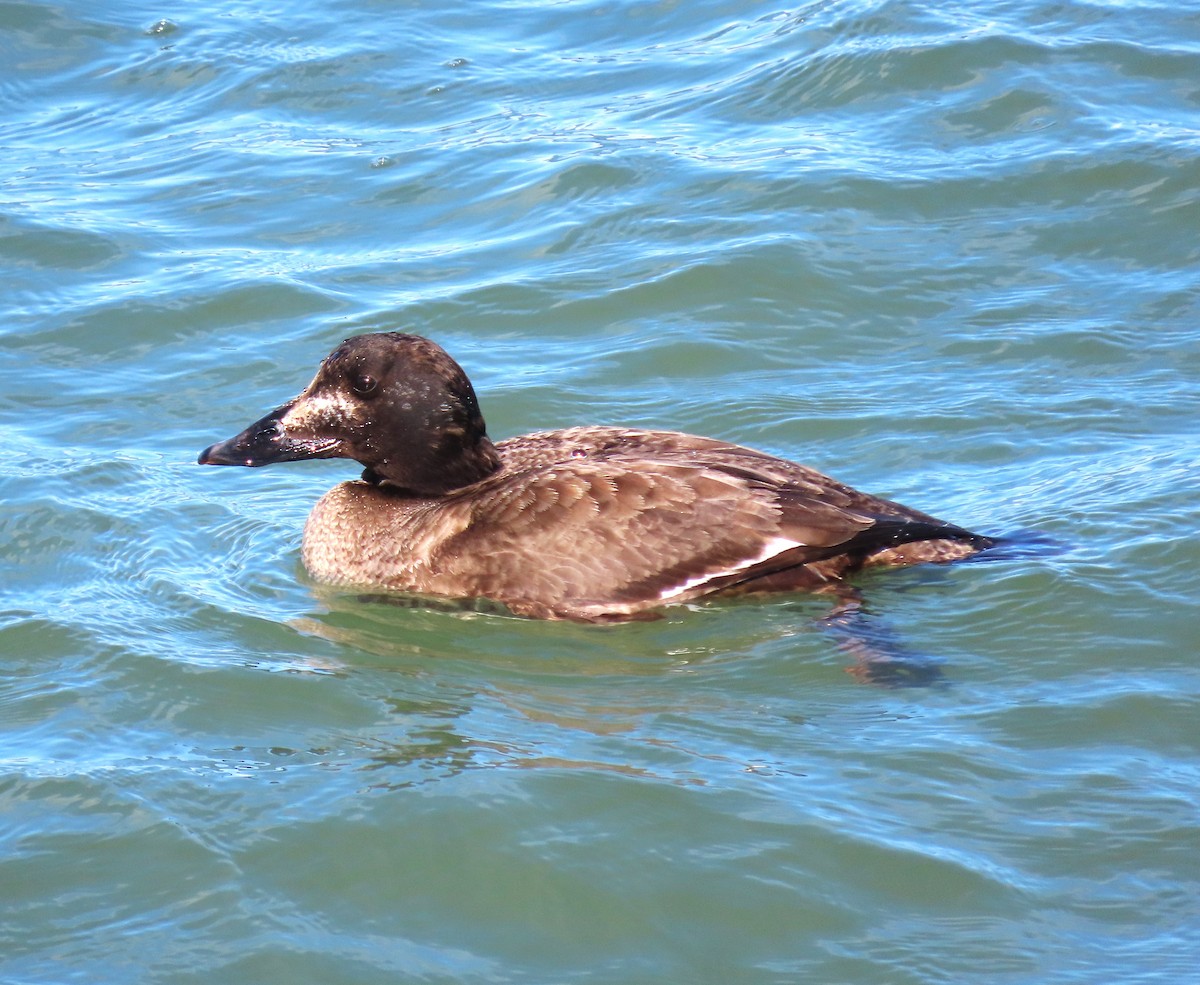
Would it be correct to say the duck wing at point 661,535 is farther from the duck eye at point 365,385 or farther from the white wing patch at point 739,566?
the duck eye at point 365,385

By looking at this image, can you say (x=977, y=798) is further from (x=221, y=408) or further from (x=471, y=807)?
(x=221, y=408)

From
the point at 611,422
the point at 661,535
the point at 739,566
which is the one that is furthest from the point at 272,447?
the point at 739,566

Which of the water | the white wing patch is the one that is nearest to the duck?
the white wing patch

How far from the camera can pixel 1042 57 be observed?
473 inches

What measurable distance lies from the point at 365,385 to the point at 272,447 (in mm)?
535

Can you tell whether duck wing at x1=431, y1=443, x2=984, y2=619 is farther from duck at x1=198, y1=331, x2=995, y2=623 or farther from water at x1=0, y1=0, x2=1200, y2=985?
water at x1=0, y1=0, x2=1200, y2=985

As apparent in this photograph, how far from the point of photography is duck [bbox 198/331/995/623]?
6.87 m

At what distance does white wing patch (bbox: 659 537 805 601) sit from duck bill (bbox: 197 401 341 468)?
5.54ft

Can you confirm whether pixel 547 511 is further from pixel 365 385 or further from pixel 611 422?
pixel 611 422

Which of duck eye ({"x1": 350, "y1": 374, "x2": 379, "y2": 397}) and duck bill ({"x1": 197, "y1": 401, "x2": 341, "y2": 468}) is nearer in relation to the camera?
duck eye ({"x1": 350, "y1": 374, "x2": 379, "y2": 397})

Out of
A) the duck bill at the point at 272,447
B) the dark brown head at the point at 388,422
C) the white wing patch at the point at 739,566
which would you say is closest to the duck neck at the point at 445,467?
the dark brown head at the point at 388,422

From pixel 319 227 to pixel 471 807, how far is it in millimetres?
6288

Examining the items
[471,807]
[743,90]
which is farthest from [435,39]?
[471,807]

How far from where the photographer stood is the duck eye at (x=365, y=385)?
24.1 feet
